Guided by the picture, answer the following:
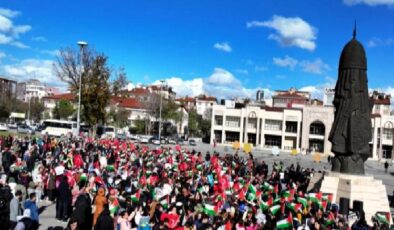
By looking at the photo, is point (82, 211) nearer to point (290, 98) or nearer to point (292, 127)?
point (292, 127)

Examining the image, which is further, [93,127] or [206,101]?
[206,101]

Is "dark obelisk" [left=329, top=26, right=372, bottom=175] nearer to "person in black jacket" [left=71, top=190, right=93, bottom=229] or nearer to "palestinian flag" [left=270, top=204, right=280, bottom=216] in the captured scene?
"palestinian flag" [left=270, top=204, right=280, bottom=216]

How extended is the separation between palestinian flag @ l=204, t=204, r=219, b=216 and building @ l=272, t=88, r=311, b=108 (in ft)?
317

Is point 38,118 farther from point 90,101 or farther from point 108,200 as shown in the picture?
point 108,200

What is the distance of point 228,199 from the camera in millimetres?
15492

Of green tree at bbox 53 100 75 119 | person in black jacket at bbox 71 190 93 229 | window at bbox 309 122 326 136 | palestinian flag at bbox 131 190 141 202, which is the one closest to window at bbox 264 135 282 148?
window at bbox 309 122 326 136

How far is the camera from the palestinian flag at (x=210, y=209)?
12.7 metres

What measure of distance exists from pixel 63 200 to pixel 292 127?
78.1 metres

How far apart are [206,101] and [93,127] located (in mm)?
120168

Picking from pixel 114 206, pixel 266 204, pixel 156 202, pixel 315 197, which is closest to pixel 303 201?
pixel 315 197

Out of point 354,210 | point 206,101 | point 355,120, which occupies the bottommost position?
point 354,210

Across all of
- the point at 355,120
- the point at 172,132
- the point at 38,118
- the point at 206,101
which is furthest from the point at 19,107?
the point at 355,120

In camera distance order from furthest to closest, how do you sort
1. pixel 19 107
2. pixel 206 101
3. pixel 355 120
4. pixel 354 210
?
pixel 206 101 → pixel 19 107 → pixel 355 120 → pixel 354 210

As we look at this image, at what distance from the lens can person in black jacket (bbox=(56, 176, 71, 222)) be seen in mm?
14430
